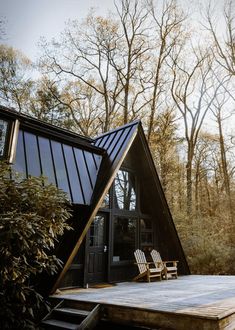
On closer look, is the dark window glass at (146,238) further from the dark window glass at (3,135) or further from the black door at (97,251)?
the dark window glass at (3,135)

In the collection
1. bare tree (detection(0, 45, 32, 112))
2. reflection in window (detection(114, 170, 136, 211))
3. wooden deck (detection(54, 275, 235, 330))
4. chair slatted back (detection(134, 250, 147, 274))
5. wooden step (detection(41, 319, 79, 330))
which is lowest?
wooden step (detection(41, 319, 79, 330))

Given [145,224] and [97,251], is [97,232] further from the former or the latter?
[145,224]

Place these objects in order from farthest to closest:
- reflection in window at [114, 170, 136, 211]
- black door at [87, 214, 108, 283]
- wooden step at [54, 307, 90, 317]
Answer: reflection in window at [114, 170, 136, 211] < black door at [87, 214, 108, 283] < wooden step at [54, 307, 90, 317]

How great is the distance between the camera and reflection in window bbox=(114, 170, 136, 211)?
8.30 meters

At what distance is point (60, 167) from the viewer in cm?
654

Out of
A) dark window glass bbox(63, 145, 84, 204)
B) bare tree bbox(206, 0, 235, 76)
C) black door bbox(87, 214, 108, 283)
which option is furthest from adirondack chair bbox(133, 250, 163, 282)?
bare tree bbox(206, 0, 235, 76)

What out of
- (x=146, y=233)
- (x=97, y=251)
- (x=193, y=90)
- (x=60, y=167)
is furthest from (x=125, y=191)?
(x=193, y=90)

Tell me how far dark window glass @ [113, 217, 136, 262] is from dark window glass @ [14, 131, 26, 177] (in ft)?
10.9

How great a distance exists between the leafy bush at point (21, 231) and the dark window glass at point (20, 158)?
2.64 ft

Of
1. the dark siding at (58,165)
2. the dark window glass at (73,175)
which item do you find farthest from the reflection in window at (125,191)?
the dark window glass at (73,175)

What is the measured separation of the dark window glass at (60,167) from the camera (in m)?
6.26

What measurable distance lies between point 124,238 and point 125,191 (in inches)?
55.0

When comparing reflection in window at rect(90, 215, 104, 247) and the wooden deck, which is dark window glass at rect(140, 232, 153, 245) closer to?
reflection in window at rect(90, 215, 104, 247)

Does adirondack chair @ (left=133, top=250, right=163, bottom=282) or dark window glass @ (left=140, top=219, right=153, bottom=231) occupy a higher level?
Answer: dark window glass @ (left=140, top=219, right=153, bottom=231)
